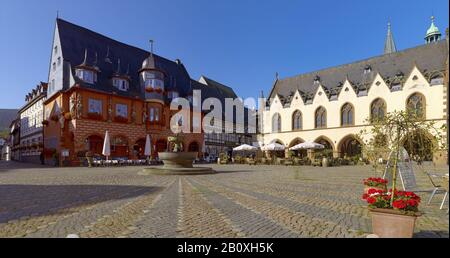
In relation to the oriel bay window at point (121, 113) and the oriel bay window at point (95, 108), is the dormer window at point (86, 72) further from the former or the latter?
the oriel bay window at point (121, 113)

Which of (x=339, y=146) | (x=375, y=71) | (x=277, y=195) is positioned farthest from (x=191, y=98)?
(x=277, y=195)

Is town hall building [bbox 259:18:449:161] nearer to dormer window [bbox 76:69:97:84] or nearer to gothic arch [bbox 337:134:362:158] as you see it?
gothic arch [bbox 337:134:362:158]

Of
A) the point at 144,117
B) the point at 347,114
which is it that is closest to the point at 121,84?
the point at 144,117

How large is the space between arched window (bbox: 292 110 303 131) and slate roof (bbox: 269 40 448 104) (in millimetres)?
2740

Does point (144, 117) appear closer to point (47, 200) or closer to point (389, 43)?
point (47, 200)

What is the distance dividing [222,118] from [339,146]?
70.5 ft

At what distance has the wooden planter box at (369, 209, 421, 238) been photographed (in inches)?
161

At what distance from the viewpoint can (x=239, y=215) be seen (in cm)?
612

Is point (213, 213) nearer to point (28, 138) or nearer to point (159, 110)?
point (159, 110)

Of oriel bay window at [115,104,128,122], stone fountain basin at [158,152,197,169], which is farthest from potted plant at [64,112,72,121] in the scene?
stone fountain basin at [158,152,197,169]

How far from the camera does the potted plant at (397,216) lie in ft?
13.5

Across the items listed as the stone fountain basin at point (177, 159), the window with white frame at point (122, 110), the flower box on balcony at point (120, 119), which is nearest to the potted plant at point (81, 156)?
the flower box on balcony at point (120, 119)

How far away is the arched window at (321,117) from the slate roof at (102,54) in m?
20.7

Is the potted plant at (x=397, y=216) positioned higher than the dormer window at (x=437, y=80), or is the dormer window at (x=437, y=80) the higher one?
the dormer window at (x=437, y=80)
